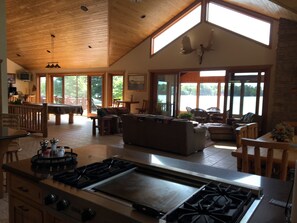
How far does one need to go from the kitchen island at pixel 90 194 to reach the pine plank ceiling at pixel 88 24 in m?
5.79

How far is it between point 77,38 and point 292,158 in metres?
8.50

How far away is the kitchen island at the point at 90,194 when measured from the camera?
1136mm

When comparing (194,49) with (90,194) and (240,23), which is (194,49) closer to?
(240,23)

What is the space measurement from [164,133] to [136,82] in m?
5.04

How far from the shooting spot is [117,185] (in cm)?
143

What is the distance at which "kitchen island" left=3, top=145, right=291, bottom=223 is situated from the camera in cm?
114

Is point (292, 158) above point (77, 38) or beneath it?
beneath

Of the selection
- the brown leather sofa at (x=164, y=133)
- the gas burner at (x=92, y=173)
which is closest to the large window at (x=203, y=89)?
the brown leather sofa at (x=164, y=133)

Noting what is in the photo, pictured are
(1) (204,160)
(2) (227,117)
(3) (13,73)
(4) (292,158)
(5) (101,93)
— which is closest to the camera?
(4) (292,158)

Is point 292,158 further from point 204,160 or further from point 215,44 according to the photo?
point 215,44

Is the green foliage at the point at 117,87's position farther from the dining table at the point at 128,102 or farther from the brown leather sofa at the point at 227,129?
the brown leather sofa at the point at 227,129

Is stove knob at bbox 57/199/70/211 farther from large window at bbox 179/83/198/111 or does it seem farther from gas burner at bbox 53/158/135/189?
large window at bbox 179/83/198/111

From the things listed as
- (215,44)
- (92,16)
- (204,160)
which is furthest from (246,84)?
(92,16)

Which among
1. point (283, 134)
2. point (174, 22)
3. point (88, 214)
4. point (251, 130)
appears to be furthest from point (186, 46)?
point (88, 214)
